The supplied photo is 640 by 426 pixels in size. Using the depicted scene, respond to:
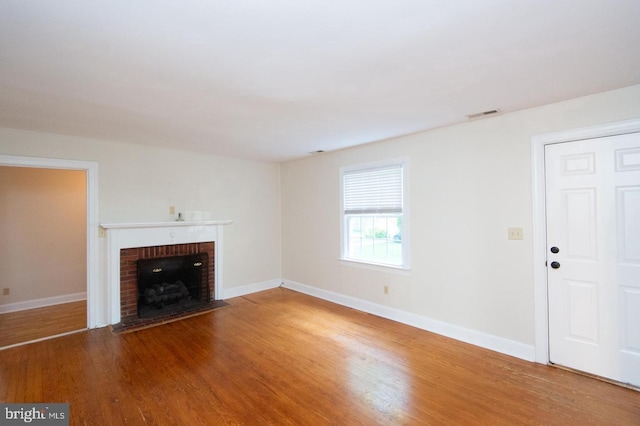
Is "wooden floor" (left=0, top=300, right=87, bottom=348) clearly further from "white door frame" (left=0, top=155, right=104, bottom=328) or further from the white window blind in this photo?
the white window blind

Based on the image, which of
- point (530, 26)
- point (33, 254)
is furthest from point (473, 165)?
point (33, 254)

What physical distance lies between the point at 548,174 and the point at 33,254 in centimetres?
692

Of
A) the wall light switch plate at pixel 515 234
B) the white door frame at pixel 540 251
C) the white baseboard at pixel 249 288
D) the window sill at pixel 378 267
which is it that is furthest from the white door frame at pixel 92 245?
the white door frame at pixel 540 251

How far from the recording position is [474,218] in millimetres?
3225

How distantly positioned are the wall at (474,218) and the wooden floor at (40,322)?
3.87 m

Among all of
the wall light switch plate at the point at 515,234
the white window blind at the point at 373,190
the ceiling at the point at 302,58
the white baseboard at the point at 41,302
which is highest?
the ceiling at the point at 302,58

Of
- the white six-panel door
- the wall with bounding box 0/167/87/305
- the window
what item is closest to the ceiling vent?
the white six-panel door

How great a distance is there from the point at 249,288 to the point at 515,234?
13.6 feet

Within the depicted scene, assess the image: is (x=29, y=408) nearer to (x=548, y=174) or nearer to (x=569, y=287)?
(x=569, y=287)

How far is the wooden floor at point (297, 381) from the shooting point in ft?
6.91

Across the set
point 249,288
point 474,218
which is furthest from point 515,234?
point 249,288

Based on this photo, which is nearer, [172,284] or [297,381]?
[297,381]

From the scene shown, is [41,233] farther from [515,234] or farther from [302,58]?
[515,234]

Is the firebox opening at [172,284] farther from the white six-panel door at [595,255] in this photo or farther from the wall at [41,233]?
the white six-panel door at [595,255]
